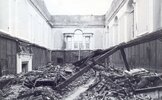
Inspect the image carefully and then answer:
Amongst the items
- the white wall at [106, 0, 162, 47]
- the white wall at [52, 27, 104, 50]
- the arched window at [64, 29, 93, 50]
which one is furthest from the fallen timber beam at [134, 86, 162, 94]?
the arched window at [64, 29, 93, 50]

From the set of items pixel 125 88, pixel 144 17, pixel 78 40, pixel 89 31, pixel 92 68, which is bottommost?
pixel 125 88

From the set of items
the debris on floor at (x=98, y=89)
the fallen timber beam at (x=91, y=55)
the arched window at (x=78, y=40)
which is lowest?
the debris on floor at (x=98, y=89)

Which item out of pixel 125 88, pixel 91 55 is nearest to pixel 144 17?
pixel 91 55

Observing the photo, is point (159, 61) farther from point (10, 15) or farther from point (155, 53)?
point (10, 15)

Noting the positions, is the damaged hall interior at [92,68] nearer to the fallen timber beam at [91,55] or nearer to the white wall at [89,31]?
the fallen timber beam at [91,55]

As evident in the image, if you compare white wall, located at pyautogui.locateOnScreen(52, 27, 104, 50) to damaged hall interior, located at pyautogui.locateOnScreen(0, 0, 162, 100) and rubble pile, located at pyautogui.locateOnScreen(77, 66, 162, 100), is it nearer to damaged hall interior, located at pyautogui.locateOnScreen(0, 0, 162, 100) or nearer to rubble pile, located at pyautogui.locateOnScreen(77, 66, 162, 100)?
damaged hall interior, located at pyautogui.locateOnScreen(0, 0, 162, 100)

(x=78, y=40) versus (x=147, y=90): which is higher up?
(x=78, y=40)

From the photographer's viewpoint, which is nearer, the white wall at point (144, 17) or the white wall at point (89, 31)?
the white wall at point (144, 17)

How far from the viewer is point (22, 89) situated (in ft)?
26.6

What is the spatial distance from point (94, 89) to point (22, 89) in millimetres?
2567

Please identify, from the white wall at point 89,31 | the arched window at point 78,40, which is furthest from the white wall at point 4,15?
the arched window at point 78,40

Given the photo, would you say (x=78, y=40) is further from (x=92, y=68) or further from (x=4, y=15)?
(x=4, y=15)

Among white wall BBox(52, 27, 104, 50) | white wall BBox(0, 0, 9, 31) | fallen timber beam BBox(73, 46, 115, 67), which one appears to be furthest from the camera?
white wall BBox(52, 27, 104, 50)

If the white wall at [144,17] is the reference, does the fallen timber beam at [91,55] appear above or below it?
below
